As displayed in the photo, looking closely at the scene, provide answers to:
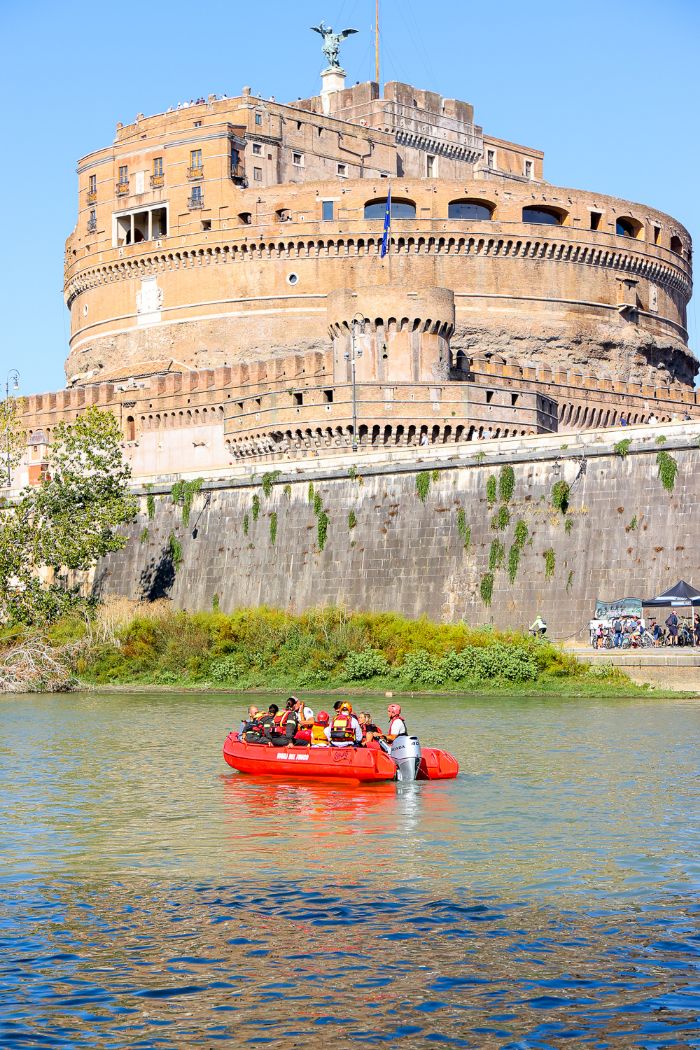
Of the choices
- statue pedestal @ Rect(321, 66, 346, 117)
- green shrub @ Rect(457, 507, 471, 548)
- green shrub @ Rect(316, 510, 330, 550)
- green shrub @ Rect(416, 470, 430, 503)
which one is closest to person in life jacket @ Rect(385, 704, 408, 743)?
green shrub @ Rect(457, 507, 471, 548)

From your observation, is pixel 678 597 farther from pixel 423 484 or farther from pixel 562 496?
pixel 423 484

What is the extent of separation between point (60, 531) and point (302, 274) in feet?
80.1

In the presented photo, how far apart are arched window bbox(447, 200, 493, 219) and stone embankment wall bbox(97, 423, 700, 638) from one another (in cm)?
2435

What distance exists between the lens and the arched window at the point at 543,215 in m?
61.5

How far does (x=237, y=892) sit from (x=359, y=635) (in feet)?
62.1

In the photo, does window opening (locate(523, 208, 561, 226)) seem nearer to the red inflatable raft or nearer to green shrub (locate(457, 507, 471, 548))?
green shrub (locate(457, 507, 471, 548))

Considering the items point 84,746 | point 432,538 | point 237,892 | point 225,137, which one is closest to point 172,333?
point 225,137

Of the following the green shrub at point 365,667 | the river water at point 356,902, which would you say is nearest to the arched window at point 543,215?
the green shrub at point 365,667

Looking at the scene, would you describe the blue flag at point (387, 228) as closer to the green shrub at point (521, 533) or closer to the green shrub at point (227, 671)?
the green shrub at point (521, 533)

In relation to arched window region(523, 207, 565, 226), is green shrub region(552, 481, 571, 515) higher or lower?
lower

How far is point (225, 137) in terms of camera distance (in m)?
61.6

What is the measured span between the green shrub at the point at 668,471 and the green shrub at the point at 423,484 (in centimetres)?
598

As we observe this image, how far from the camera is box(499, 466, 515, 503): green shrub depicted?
3375 cm

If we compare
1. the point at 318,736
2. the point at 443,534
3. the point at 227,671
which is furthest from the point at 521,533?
the point at 318,736
